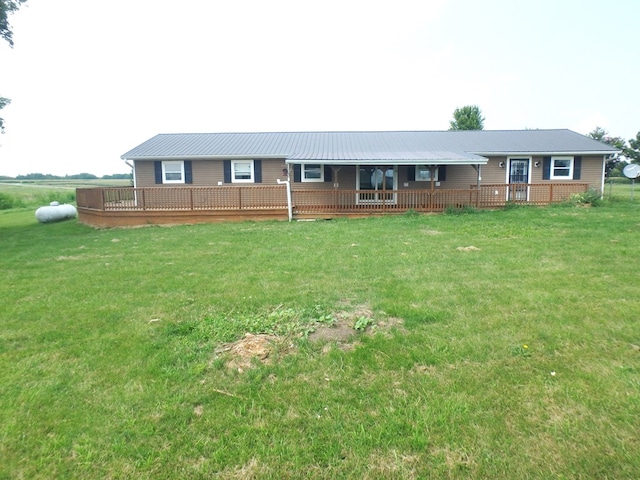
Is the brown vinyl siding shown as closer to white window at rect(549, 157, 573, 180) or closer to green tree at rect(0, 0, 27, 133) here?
→ green tree at rect(0, 0, 27, 133)

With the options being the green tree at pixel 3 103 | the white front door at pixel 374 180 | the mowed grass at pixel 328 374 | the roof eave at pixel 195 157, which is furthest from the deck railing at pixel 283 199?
the mowed grass at pixel 328 374

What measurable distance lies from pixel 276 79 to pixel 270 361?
81.0ft

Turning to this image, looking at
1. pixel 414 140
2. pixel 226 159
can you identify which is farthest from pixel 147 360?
pixel 414 140

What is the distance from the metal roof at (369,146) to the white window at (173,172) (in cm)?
51

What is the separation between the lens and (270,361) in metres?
Answer: 3.43

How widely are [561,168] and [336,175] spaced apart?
10.4 metres

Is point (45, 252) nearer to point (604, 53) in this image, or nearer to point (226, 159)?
point (226, 159)

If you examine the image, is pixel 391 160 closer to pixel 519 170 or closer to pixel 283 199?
pixel 283 199

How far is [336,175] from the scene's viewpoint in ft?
50.9

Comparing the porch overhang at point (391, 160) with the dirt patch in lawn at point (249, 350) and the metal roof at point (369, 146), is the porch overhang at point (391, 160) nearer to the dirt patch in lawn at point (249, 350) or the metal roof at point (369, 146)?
the metal roof at point (369, 146)

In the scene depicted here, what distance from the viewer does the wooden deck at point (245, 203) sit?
15141mm

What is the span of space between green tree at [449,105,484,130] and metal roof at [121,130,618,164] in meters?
19.3

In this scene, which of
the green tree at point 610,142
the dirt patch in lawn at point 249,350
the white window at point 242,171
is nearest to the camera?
the dirt patch in lawn at point 249,350

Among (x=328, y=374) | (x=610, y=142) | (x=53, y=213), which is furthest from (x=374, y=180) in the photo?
(x=610, y=142)
